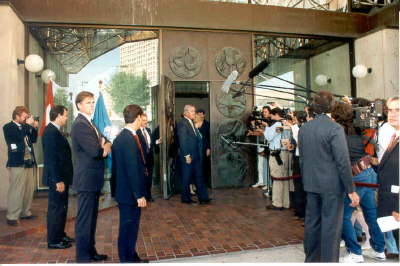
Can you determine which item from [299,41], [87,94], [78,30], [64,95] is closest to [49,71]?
[64,95]

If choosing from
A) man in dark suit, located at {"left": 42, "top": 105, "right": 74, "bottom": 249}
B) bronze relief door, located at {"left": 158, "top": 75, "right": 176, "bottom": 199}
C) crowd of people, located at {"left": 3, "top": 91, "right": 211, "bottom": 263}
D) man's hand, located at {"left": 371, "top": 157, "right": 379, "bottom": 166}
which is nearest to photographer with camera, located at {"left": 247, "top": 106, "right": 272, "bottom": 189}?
bronze relief door, located at {"left": 158, "top": 75, "right": 176, "bottom": 199}

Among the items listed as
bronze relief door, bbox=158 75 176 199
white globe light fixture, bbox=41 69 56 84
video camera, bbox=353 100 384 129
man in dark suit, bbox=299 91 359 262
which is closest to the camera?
man in dark suit, bbox=299 91 359 262

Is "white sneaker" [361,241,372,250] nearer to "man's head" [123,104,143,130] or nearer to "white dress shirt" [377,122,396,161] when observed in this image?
"white dress shirt" [377,122,396,161]

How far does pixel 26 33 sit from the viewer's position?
7047 mm

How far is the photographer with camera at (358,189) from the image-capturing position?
3600 mm

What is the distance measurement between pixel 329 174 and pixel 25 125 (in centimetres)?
459

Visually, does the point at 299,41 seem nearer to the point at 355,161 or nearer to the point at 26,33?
the point at 355,161

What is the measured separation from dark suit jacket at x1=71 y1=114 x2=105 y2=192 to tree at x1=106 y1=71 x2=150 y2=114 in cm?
407

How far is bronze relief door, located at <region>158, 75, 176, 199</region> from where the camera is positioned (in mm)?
6797

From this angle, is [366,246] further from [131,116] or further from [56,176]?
[56,176]

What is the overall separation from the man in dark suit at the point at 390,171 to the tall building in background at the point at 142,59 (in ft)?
17.9

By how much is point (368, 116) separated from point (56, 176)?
3710 mm

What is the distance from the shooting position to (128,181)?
132 inches

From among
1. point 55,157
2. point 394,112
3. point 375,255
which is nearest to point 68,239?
point 55,157
